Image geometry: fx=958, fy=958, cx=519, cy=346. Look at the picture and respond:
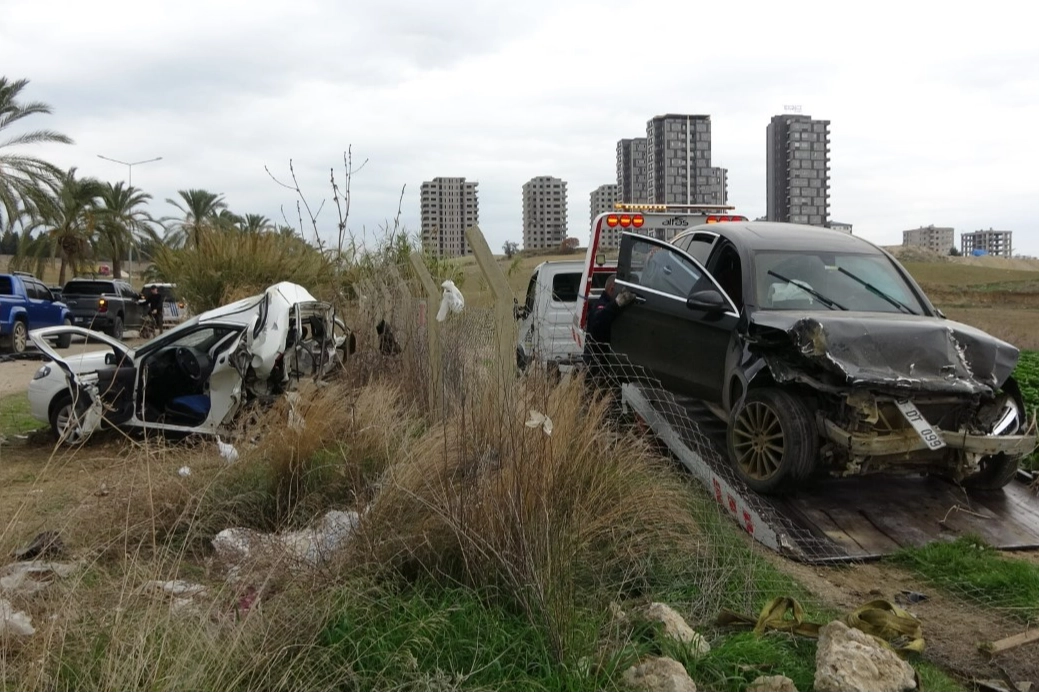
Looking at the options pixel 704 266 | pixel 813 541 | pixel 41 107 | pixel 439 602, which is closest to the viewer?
pixel 439 602

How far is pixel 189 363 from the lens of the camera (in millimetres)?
9328

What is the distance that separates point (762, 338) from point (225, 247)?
1549 cm

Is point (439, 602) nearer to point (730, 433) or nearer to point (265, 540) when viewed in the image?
point (265, 540)

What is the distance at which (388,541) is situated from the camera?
422 cm

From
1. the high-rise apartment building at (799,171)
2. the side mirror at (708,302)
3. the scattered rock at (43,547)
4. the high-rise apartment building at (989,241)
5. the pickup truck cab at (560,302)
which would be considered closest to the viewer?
the scattered rock at (43,547)

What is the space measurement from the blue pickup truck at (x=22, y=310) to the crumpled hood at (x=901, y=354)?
18.4 metres

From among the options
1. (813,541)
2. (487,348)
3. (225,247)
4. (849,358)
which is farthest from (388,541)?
(225,247)

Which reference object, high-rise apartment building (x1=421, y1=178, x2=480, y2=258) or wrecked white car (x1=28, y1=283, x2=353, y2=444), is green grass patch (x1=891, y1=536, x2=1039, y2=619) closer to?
Result: wrecked white car (x1=28, y1=283, x2=353, y2=444)

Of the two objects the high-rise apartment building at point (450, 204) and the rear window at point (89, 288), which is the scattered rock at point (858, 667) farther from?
the rear window at point (89, 288)

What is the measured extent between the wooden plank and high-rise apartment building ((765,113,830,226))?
16222mm

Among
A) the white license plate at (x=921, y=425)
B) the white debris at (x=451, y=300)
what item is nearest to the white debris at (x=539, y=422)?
the white debris at (x=451, y=300)

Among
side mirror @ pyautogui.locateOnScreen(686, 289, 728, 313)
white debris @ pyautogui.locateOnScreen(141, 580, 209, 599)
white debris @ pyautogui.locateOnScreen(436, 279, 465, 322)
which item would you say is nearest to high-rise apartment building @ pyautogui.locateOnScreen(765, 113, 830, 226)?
side mirror @ pyautogui.locateOnScreen(686, 289, 728, 313)

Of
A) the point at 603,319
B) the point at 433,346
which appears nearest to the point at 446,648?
the point at 433,346

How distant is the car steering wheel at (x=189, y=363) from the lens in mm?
9305
